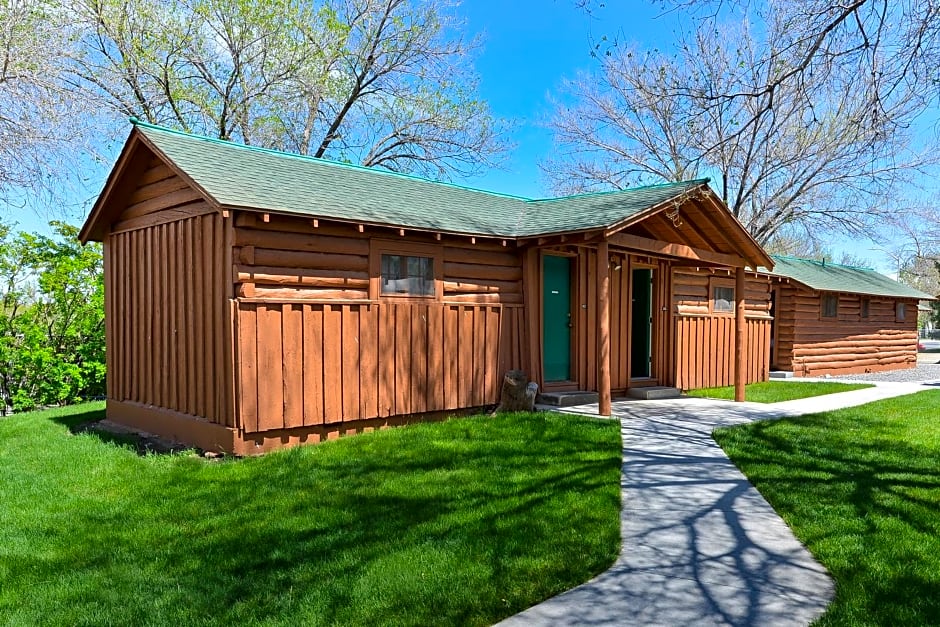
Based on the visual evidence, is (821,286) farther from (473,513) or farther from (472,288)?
(473,513)

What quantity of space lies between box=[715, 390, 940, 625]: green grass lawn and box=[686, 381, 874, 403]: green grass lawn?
85.8 inches

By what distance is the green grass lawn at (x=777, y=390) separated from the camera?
1139 centimetres

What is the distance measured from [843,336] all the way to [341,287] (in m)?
17.1

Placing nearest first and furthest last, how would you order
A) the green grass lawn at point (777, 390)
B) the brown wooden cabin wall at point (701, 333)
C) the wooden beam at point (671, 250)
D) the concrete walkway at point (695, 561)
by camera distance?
1. the concrete walkway at point (695, 561)
2. the wooden beam at point (671, 250)
3. the green grass lawn at point (777, 390)
4. the brown wooden cabin wall at point (701, 333)

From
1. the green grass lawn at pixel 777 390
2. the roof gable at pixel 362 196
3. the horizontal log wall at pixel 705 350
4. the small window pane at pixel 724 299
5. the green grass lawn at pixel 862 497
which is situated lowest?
the green grass lawn at pixel 777 390

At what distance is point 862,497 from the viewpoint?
205 inches

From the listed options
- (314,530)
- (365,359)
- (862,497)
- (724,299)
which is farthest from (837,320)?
(314,530)

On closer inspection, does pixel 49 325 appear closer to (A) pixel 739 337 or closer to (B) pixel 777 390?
(A) pixel 739 337

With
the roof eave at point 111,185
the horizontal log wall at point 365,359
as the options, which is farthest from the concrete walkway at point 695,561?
the roof eave at point 111,185

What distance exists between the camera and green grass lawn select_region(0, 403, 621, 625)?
3.47 metres

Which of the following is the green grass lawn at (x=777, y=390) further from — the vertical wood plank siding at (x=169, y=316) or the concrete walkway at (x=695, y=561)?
the vertical wood plank siding at (x=169, y=316)

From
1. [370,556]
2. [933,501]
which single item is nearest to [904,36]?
[933,501]

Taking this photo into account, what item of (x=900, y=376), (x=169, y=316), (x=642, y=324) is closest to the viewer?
(x=169, y=316)

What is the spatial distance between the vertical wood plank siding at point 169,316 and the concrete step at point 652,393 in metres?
6.84
